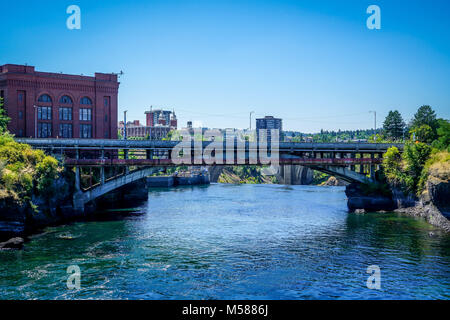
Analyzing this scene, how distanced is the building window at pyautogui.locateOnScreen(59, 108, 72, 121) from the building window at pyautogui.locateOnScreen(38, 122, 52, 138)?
2.27 meters

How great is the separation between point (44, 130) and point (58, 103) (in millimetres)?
4844

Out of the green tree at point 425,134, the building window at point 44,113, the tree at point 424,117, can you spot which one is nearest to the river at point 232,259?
the building window at point 44,113

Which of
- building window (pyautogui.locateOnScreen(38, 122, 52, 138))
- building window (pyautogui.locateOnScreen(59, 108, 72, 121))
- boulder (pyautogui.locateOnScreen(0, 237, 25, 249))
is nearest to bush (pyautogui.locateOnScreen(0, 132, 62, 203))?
boulder (pyautogui.locateOnScreen(0, 237, 25, 249))

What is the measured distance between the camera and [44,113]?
6575 cm

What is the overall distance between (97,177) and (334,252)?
3723 cm

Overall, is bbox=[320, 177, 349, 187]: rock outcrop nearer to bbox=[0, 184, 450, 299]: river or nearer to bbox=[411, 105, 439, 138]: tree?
bbox=[411, 105, 439, 138]: tree

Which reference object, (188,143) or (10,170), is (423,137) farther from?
(10,170)

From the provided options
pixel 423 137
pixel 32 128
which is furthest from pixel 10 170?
pixel 423 137

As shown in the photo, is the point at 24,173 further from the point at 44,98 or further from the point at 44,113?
the point at 44,98

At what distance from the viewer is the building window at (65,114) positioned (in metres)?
67.0

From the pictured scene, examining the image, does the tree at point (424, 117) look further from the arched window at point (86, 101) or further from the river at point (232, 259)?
the arched window at point (86, 101)

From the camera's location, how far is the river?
22.6 m

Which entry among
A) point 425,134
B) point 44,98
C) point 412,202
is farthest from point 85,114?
point 425,134

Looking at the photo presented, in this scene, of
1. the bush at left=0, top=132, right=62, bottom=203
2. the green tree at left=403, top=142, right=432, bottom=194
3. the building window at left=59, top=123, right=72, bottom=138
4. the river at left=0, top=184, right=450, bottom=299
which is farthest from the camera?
the building window at left=59, top=123, right=72, bottom=138
